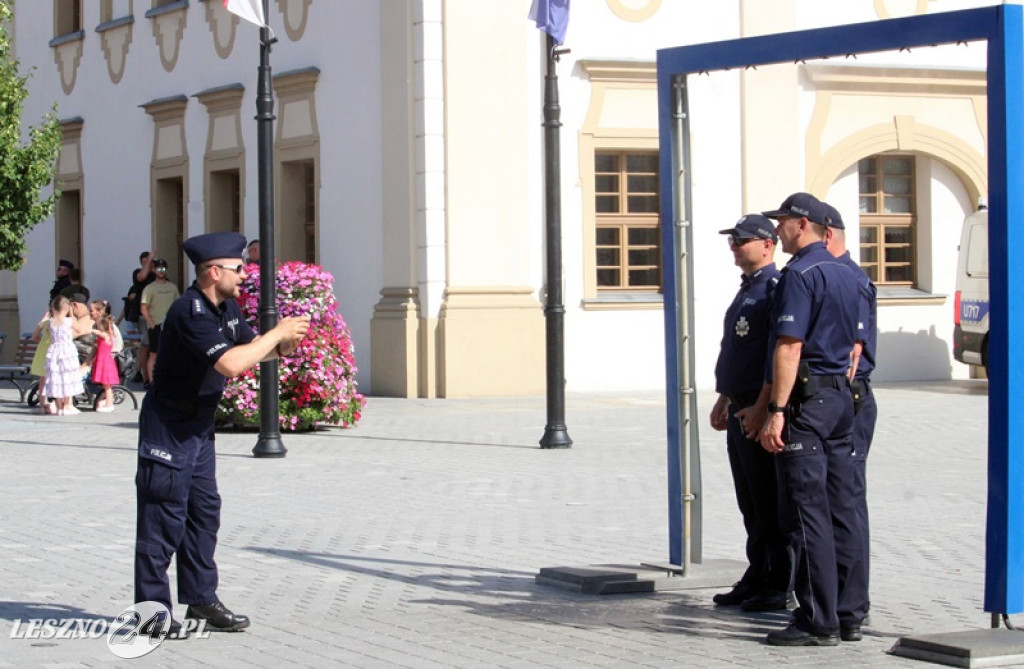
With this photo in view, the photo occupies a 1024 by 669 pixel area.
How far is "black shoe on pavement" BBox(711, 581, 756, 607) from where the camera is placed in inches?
295

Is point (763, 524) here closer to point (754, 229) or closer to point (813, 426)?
point (813, 426)

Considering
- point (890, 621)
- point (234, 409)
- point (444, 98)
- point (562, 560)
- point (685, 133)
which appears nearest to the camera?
point (890, 621)

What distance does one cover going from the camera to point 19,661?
6.45 m

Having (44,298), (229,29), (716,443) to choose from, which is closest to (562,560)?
(716,443)

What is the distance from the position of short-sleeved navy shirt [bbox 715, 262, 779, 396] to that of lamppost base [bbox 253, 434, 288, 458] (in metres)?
7.38

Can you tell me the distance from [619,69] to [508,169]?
1967mm

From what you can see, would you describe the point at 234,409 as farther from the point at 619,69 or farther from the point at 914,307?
the point at 914,307

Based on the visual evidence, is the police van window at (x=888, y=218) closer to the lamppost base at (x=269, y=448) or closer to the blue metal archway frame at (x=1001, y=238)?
the lamppost base at (x=269, y=448)

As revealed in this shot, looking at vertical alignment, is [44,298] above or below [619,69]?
below

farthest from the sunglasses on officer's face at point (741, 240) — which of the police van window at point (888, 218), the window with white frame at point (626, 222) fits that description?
the police van window at point (888, 218)

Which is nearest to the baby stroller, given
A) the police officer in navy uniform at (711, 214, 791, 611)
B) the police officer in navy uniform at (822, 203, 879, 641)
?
the police officer in navy uniform at (711, 214, 791, 611)

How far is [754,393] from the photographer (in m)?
7.37

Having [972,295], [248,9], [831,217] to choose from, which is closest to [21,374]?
[248,9]

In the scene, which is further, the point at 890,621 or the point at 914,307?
the point at 914,307
